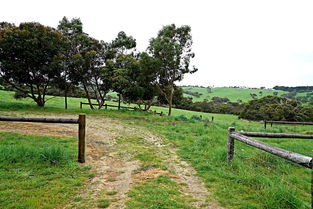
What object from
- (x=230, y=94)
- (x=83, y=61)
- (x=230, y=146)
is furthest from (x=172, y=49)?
(x=230, y=94)

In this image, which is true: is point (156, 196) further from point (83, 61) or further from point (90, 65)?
point (90, 65)

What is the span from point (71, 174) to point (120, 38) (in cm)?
2370

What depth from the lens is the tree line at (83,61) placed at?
60.6 ft

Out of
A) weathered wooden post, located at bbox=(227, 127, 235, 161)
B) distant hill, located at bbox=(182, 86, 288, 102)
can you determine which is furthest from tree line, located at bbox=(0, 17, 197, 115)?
distant hill, located at bbox=(182, 86, 288, 102)

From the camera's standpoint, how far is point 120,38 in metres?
26.8

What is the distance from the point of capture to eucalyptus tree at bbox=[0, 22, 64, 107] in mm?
17766

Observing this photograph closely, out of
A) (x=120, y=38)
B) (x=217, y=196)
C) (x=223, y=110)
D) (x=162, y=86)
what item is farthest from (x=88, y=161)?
(x=223, y=110)

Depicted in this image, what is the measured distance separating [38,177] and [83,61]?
19.3m

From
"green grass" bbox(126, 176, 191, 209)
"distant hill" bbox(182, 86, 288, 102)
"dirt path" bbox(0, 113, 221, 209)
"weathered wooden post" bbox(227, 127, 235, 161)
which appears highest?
"distant hill" bbox(182, 86, 288, 102)

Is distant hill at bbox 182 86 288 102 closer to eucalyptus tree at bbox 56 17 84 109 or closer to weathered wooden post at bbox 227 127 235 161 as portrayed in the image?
eucalyptus tree at bbox 56 17 84 109

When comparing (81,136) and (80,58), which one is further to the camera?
(80,58)

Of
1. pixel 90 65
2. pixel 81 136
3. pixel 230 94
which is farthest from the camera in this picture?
pixel 230 94

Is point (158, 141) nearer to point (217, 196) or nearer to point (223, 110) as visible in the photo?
point (217, 196)

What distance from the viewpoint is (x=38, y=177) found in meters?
4.90
